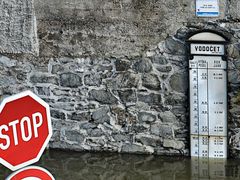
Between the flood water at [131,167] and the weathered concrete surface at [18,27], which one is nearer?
the flood water at [131,167]

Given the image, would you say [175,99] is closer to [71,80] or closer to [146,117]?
[146,117]

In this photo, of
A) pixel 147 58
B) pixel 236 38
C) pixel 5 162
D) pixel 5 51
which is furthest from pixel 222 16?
pixel 5 162

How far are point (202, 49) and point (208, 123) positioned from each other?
867 millimetres

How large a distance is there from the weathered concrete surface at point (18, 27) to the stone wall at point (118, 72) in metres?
0.09

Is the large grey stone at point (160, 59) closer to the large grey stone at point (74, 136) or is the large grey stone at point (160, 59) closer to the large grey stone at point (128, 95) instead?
the large grey stone at point (128, 95)

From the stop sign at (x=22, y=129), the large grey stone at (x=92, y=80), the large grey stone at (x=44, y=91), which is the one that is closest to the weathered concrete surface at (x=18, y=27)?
the large grey stone at (x=44, y=91)

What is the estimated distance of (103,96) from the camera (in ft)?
22.0

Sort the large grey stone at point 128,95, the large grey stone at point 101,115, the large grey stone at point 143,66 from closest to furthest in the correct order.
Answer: the large grey stone at point 143,66
the large grey stone at point 128,95
the large grey stone at point 101,115

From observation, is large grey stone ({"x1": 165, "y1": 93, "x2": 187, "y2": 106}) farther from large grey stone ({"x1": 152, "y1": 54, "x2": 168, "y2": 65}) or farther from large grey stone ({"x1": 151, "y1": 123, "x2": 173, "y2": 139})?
large grey stone ({"x1": 152, "y1": 54, "x2": 168, "y2": 65})

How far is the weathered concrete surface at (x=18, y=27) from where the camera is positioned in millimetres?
6652

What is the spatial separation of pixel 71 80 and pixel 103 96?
44cm

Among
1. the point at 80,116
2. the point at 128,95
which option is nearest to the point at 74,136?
the point at 80,116

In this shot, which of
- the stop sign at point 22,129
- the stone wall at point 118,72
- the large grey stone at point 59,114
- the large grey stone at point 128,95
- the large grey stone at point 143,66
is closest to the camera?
the stop sign at point 22,129

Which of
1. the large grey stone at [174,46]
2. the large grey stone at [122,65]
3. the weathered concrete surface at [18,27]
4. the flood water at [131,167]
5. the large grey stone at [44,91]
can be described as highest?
the weathered concrete surface at [18,27]
